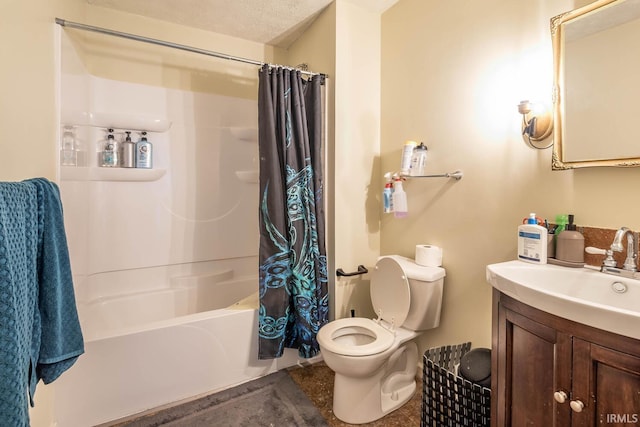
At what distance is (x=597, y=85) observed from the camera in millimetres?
1119

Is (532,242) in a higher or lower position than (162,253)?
higher

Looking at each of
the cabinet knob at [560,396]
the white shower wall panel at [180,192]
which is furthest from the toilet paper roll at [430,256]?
the white shower wall panel at [180,192]

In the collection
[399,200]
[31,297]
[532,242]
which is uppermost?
[399,200]

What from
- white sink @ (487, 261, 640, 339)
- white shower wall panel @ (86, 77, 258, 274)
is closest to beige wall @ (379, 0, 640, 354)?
white sink @ (487, 261, 640, 339)

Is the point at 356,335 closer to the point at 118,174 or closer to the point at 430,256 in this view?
the point at 430,256

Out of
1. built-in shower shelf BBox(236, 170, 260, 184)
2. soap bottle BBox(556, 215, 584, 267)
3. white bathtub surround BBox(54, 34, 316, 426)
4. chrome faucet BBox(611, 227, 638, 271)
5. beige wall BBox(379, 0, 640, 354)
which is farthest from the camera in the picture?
built-in shower shelf BBox(236, 170, 260, 184)

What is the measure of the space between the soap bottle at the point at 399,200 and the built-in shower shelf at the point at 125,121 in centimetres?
180

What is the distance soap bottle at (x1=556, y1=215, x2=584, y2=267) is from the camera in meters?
1.13

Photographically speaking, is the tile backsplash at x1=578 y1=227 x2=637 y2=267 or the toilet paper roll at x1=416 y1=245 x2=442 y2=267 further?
the toilet paper roll at x1=416 y1=245 x2=442 y2=267

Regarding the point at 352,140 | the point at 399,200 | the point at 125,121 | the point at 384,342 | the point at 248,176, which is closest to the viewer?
the point at 384,342

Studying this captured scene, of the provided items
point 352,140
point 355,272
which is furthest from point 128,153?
point 355,272

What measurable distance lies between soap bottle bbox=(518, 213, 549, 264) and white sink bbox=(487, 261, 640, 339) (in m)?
0.04

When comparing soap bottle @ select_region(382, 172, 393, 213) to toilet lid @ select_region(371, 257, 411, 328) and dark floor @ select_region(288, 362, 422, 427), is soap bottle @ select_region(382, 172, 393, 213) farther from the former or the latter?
dark floor @ select_region(288, 362, 422, 427)

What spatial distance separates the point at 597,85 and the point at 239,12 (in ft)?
6.93
